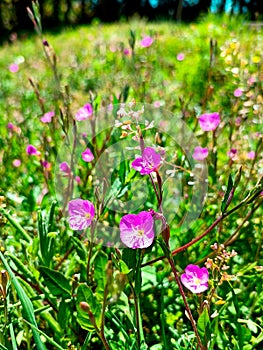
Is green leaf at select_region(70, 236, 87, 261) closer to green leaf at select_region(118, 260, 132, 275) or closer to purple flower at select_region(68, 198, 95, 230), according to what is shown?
purple flower at select_region(68, 198, 95, 230)

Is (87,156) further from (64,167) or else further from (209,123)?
(209,123)

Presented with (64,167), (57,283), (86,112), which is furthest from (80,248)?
(86,112)

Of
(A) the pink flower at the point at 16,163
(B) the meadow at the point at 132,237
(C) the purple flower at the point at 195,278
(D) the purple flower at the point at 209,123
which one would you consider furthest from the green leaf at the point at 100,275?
(A) the pink flower at the point at 16,163

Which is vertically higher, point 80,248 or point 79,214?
point 79,214

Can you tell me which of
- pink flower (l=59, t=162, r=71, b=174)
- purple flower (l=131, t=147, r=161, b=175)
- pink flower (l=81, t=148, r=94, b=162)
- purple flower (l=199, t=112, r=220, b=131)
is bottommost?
pink flower (l=59, t=162, r=71, b=174)

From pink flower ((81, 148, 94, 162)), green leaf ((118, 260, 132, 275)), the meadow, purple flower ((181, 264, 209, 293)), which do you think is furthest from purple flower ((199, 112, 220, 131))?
green leaf ((118, 260, 132, 275))

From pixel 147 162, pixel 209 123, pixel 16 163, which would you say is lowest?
pixel 16 163

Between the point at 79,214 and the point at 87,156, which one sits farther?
the point at 87,156

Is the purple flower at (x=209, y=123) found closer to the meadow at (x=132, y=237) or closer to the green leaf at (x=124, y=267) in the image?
the meadow at (x=132, y=237)
